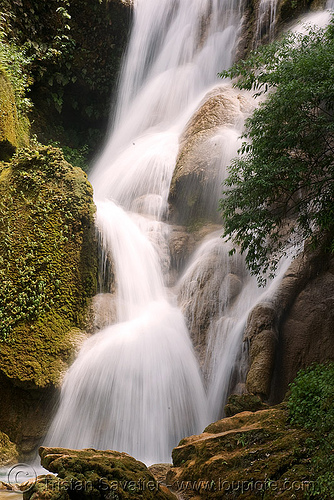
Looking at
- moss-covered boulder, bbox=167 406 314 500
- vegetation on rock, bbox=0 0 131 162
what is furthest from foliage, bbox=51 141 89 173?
moss-covered boulder, bbox=167 406 314 500

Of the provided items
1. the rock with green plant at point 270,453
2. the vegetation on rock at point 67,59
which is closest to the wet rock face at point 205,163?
the vegetation on rock at point 67,59

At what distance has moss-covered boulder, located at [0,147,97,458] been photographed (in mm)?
7492

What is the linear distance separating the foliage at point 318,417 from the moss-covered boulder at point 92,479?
1.57m

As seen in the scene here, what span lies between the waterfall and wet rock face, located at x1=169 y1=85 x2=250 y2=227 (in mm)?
147

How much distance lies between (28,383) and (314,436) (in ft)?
16.6

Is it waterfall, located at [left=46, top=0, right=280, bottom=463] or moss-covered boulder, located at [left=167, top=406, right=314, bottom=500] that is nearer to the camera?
moss-covered boulder, located at [left=167, top=406, right=314, bottom=500]

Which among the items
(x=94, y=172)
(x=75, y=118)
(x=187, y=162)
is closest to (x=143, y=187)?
(x=187, y=162)

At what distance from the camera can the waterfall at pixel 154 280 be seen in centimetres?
740

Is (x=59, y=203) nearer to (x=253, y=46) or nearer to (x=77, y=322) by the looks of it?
(x=77, y=322)

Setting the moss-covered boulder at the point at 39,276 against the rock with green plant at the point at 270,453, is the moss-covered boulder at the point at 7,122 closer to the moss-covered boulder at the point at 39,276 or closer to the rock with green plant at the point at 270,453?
the moss-covered boulder at the point at 39,276

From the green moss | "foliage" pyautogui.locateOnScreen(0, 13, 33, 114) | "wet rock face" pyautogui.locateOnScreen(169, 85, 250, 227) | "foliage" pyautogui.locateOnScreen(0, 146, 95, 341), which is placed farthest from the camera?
"wet rock face" pyautogui.locateOnScreen(169, 85, 250, 227)

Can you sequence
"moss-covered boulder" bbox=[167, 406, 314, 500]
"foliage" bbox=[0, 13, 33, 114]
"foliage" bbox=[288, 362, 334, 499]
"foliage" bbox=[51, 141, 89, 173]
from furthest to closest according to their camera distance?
"foliage" bbox=[51, 141, 89, 173]
"foliage" bbox=[0, 13, 33, 114]
"moss-covered boulder" bbox=[167, 406, 314, 500]
"foliage" bbox=[288, 362, 334, 499]

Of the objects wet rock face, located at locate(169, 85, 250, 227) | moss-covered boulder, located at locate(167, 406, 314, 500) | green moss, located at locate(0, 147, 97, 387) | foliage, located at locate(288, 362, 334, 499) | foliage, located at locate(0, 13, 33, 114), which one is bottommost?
moss-covered boulder, located at locate(167, 406, 314, 500)

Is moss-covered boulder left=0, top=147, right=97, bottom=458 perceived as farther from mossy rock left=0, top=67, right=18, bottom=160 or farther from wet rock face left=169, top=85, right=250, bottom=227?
wet rock face left=169, top=85, right=250, bottom=227
